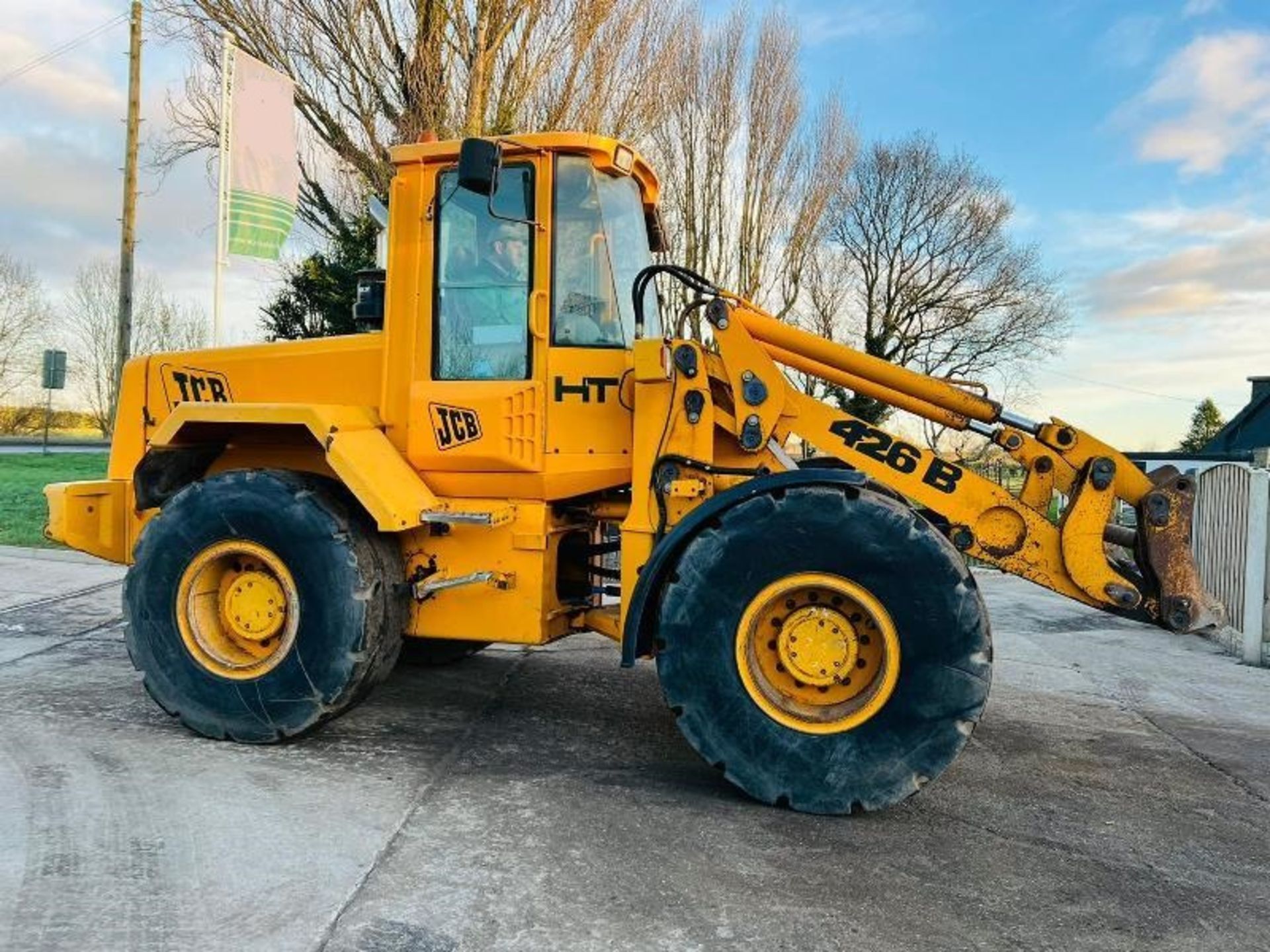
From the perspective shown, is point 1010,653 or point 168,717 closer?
point 168,717

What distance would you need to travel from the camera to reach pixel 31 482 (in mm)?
17297

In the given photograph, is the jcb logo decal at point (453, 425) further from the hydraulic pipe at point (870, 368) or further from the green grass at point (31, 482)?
the green grass at point (31, 482)

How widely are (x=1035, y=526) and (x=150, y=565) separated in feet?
13.5

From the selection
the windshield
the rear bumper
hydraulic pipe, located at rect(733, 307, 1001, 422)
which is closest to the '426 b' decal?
hydraulic pipe, located at rect(733, 307, 1001, 422)

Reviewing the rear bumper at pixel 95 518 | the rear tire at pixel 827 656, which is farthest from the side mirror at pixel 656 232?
the rear bumper at pixel 95 518

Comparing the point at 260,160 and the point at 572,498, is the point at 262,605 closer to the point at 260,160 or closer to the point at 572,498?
the point at 572,498

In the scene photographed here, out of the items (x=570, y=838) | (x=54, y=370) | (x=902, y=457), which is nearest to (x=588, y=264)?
(x=902, y=457)

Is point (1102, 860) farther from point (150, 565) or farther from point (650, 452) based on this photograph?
point (150, 565)

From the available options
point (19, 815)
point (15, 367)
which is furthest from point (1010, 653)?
point (15, 367)

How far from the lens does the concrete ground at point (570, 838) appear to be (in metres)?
2.88

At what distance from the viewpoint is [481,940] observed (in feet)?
9.05

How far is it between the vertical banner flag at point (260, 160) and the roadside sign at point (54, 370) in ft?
60.3

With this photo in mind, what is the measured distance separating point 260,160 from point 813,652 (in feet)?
27.2

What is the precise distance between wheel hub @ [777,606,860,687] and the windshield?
1.58 m
